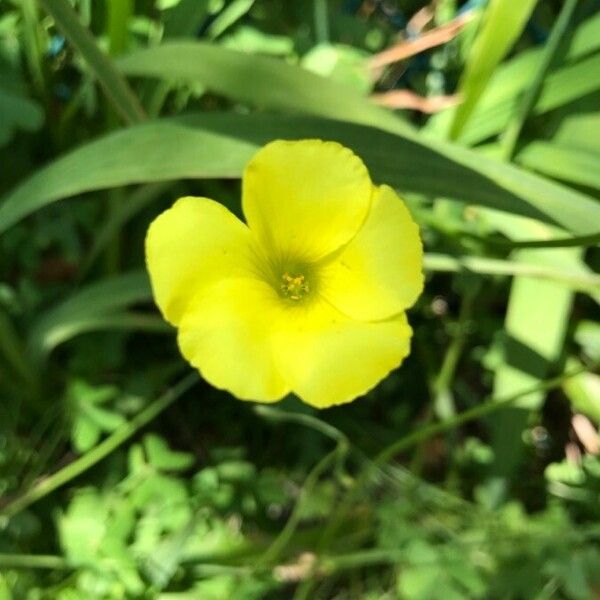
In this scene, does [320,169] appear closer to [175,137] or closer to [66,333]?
[175,137]

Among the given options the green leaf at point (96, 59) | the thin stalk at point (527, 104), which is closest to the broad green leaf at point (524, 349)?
the thin stalk at point (527, 104)

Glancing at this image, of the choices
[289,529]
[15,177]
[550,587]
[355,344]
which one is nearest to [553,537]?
[550,587]

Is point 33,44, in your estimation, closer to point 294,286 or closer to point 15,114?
point 15,114

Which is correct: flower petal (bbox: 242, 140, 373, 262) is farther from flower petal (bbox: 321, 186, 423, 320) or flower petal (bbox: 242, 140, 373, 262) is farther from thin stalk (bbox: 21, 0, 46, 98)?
thin stalk (bbox: 21, 0, 46, 98)

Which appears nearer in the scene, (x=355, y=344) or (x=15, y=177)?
(x=355, y=344)

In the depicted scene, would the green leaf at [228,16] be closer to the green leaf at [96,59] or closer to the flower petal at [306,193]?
the green leaf at [96,59]
